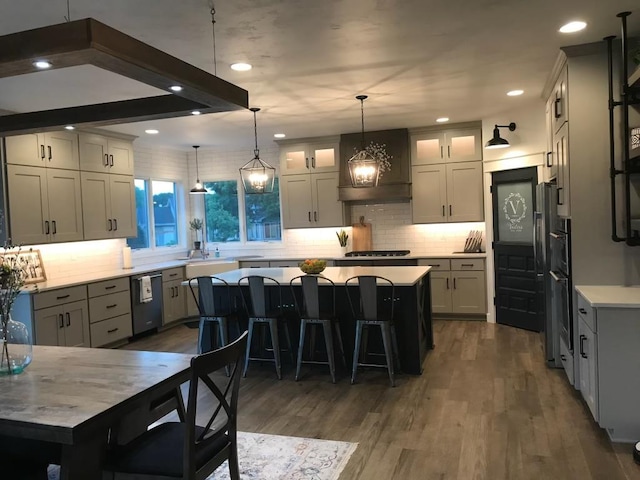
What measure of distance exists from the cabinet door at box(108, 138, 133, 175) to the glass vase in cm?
434

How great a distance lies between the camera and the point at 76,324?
5383mm

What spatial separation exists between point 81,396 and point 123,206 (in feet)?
16.1

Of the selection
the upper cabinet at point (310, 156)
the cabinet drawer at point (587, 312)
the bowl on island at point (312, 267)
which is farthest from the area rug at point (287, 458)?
the upper cabinet at point (310, 156)

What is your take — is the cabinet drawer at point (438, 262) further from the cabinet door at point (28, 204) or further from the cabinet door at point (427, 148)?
the cabinet door at point (28, 204)

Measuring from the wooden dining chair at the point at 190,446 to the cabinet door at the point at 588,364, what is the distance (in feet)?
7.50

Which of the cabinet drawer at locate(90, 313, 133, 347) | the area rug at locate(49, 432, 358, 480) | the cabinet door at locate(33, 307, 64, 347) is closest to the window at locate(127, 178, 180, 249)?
the cabinet drawer at locate(90, 313, 133, 347)

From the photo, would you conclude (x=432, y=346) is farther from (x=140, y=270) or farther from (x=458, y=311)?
(x=140, y=270)

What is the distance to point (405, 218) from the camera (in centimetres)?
759

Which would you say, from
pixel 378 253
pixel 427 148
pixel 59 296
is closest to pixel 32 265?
pixel 59 296

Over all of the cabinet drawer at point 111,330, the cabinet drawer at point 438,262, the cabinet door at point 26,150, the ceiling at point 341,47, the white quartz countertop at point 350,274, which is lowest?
the cabinet drawer at point 111,330

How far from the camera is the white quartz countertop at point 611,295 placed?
3.12 metres

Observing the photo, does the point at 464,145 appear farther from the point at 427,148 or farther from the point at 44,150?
the point at 44,150

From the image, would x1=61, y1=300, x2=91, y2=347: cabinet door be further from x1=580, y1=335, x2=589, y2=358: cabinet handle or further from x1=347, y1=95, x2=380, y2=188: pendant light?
→ x1=580, y1=335, x2=589, y2=358: cabinet handle

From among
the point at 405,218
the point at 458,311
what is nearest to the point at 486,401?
the point at 458,311
